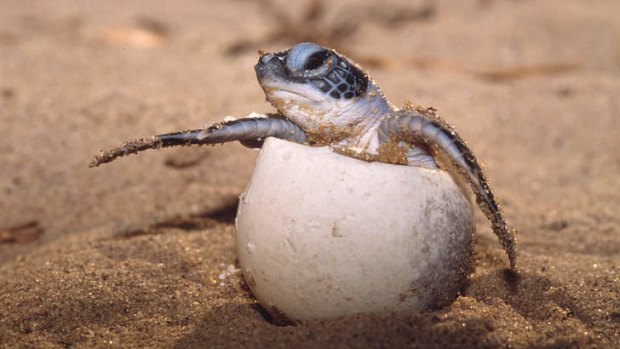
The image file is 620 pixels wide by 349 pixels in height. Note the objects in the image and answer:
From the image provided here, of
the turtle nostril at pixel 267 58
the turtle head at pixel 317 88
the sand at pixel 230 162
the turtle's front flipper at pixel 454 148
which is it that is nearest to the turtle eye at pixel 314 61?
the turtle head at pixel 317 88

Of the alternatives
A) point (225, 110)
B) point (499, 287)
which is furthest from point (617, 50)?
point (499, 287)

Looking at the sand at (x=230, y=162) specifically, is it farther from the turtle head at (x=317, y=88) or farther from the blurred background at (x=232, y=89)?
the turtle head at (x=317, y=88)

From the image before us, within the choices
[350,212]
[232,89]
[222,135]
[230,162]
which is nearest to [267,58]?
[222,135]

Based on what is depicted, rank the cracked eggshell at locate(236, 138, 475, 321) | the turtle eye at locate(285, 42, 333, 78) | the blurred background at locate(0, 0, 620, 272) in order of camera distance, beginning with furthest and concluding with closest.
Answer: the blurred background at locate(0, 0, 620, 272), the turtle eye at locate(285, 42, 333, 78), the cracked eggshell at locate(236, 138, 475, 321)

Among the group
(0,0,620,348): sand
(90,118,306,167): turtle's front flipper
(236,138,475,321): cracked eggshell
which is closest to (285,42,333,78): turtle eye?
(90,118,306,167): turtle's front flipper

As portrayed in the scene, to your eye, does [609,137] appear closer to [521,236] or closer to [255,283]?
[521,236]

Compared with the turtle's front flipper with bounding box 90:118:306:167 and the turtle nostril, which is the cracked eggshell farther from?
the turtle nostril

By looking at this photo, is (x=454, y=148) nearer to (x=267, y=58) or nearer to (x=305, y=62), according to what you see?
(x=305, y=62)
